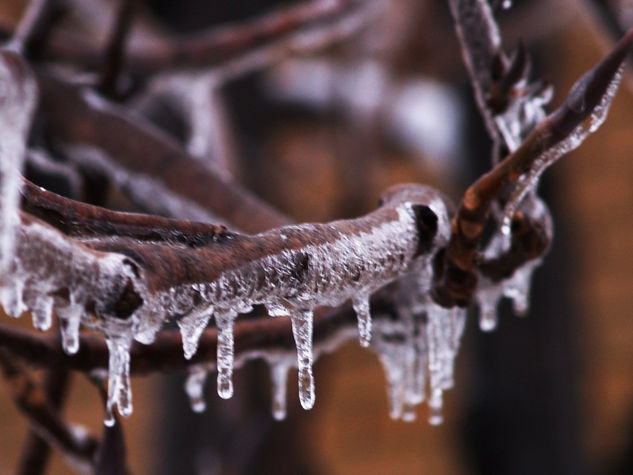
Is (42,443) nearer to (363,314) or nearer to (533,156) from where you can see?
(363,314)

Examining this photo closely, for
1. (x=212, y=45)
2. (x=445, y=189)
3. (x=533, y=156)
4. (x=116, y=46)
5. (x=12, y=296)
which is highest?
(x=445, y=189)

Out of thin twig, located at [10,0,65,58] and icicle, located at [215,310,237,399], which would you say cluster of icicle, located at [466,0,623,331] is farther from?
thin twig, located at [10,0,65,58]

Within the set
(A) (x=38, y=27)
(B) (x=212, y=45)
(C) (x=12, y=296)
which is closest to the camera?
(C) (x=12, y=296)

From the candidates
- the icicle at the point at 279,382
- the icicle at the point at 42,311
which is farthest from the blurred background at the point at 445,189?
the icicle at the point at 42,311

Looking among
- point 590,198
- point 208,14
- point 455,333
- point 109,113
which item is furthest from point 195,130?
point 590,198

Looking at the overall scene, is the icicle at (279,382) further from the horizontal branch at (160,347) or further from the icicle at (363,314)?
the icicle at (363,314)

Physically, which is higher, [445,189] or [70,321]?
[445,189]

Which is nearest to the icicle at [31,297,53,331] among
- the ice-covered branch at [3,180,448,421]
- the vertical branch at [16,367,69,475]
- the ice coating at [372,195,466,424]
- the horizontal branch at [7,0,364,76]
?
the ice-covered branch at [3,180,448,421]

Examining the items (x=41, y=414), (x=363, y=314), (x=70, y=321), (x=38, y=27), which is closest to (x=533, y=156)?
(x=363, y=314)
